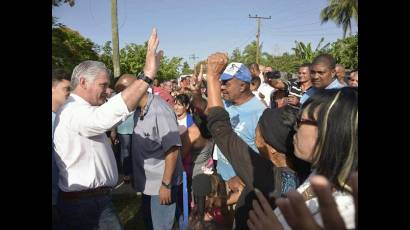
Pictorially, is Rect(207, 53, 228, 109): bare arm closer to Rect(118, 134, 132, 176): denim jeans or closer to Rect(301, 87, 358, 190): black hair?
Rect(301, 87, 358, 190): black hair

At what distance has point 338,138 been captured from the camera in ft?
3.57

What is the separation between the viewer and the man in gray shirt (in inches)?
122

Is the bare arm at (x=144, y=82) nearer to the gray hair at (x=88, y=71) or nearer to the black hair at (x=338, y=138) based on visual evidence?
the gray hair at (x=88, y=71)

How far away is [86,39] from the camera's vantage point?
12.6 metres

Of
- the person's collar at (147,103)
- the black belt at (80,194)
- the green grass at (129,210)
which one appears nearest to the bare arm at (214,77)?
the black belt at (80,194)

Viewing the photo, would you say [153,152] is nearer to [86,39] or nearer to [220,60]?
[220,60]

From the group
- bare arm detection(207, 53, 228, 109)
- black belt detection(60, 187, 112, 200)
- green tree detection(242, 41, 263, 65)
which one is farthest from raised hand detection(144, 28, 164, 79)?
green tree detection(242, 41, 263, 65)

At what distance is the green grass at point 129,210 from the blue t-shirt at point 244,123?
1823 millimetres

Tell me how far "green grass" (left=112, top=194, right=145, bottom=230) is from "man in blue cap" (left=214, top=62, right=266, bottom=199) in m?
1.79

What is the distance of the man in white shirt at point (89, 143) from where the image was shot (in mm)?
2119

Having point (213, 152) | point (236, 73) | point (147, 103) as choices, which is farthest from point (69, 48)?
point (236, 73)

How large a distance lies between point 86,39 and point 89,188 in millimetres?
11220
